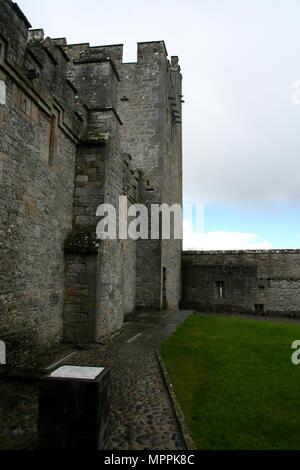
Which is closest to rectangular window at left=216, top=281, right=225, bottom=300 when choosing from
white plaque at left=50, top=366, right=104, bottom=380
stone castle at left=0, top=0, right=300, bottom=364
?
stone castle at left=0, top=0, right=300, bottom=364

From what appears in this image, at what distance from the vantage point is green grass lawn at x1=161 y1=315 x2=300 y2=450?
4031mm

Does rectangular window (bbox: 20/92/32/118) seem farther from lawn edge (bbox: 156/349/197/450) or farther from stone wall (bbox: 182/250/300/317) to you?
stone wall (bbox: 182/250/300/317)

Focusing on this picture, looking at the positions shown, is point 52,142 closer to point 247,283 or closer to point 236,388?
point 236,388

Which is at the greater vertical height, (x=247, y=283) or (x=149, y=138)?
(x=149, y=138)

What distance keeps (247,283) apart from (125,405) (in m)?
17.0

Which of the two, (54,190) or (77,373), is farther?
(54,190)

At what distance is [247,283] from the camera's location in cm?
2088

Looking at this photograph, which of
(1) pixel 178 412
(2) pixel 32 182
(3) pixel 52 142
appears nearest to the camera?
(1) pixel 178 412

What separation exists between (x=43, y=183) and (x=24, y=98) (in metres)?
1.59

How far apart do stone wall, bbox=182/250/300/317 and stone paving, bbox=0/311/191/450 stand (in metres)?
13.2

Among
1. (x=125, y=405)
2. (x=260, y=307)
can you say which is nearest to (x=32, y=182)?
(x=125, y=405)
